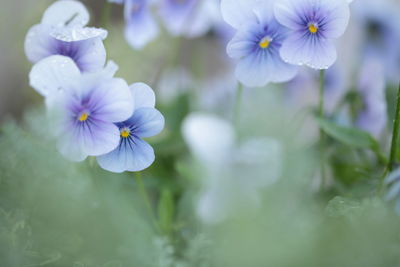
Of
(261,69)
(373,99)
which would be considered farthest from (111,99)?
(373,99)

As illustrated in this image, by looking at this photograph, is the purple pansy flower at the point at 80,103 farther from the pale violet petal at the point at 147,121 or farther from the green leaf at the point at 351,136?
the green leaf at the point at 351,136

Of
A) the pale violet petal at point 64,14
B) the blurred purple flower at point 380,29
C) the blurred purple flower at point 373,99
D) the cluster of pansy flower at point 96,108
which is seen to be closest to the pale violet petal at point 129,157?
the cluster of pansy flower at point 96,108

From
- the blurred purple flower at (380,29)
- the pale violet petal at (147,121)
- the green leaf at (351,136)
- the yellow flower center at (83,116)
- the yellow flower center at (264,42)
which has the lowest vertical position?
the pale violet petal at (147,121)

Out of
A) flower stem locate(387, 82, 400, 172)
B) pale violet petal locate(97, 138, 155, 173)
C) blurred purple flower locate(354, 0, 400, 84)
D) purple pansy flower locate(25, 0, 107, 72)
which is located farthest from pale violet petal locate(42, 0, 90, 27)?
blurred purple flower locate(354, 0, 400, 84)

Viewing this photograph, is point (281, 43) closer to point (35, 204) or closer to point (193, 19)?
point (35, 204)

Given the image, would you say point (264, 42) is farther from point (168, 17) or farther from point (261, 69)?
point (168, 17)

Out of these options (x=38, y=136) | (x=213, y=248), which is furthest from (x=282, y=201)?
(x=38, y=136)

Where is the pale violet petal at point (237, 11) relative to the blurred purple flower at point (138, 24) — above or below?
below
